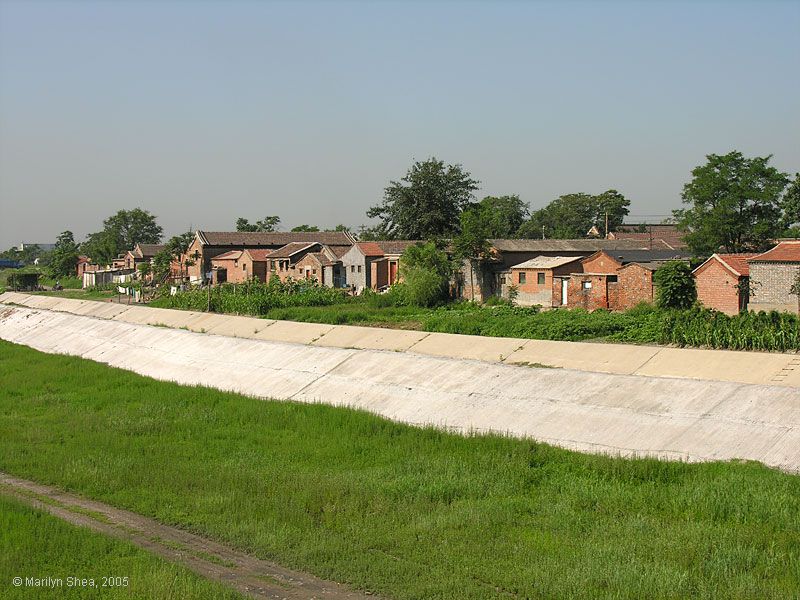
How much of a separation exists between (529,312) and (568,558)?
25511 millimetres

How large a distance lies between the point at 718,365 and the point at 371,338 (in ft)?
43.6

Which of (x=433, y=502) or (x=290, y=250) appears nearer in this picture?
(x=433, y=502)

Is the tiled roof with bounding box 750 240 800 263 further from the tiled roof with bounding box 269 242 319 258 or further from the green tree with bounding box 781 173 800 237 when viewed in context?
the tiled roof with bounding box 269 242 319 258

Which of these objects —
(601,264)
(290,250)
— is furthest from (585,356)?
(290,250)

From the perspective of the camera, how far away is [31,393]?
2378 cm

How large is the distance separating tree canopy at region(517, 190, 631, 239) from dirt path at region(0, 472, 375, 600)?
247 ft

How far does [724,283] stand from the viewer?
32.2 meters

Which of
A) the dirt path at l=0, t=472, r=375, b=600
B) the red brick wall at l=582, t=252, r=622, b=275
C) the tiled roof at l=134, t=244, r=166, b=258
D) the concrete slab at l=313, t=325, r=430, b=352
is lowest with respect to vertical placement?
the dirt path at l=0, t=472, r=375, b=600

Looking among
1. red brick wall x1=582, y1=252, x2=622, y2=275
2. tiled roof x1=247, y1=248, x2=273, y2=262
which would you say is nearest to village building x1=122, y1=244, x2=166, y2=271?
tiled roof x1=247, y1=248, x2=273, y2=262

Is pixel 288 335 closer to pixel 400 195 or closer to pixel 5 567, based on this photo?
pixel 5 567

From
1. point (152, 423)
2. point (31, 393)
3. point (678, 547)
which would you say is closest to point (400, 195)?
point (31, 393)

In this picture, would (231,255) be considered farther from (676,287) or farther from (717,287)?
(676,287)

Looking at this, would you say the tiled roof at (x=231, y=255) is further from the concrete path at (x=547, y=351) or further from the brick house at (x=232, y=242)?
the concrete path at (x=547, y=351)

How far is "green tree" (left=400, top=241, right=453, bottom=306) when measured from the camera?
41594mm
